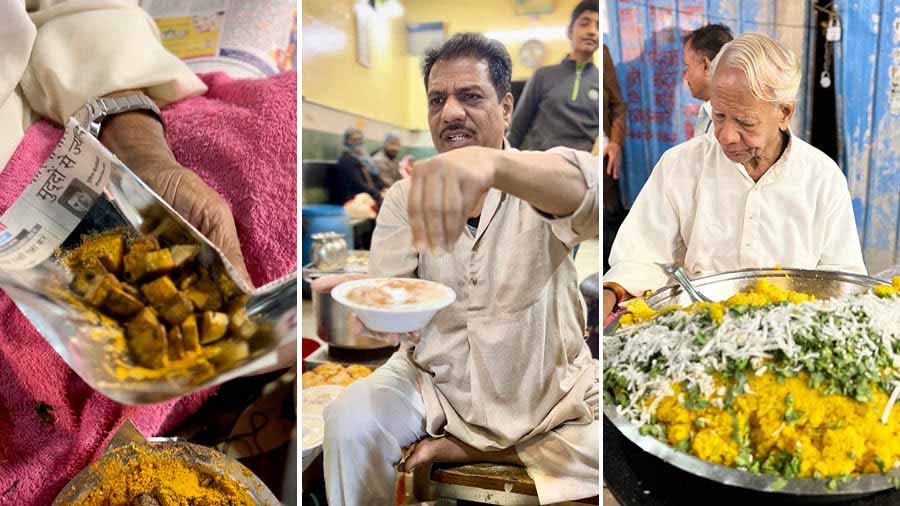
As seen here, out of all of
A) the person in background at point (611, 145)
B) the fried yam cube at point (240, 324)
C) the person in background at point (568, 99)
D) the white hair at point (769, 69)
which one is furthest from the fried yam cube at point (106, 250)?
the white hair at point (769, 69)

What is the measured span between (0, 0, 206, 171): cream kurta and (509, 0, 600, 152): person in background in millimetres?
708

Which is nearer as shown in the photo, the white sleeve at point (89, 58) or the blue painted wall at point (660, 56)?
the blue painted wall at point (660, 56)

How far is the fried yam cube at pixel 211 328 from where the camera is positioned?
118 centimetres

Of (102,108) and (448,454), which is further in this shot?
(102,108)

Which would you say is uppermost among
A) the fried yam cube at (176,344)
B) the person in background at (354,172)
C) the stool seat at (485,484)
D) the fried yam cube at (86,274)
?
the person in background at (354,172)

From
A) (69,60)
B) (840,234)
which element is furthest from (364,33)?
(840,234)

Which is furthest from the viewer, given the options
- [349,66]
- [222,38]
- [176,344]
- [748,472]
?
[222,38]

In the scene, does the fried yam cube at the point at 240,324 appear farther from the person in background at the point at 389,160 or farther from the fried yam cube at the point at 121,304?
the person in background at the point at 389,160

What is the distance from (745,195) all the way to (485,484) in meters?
0.69

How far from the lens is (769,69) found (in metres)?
1.21


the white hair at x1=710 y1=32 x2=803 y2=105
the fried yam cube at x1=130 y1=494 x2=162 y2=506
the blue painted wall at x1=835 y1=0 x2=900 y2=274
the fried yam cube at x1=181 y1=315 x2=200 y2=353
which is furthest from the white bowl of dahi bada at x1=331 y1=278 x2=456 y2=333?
the blue painted wall at x1=835 y1=0 x2=900 y2=274

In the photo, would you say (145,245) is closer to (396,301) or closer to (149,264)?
(149,264)

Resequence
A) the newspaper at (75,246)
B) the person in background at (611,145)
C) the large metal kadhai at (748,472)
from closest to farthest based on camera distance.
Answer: the large metal kadhai at (748,472) < the newspaper at (75,246) < the person in background at (611,145)

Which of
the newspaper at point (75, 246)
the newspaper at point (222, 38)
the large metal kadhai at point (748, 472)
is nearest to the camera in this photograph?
the large metal kadhai at point (748, 472)
